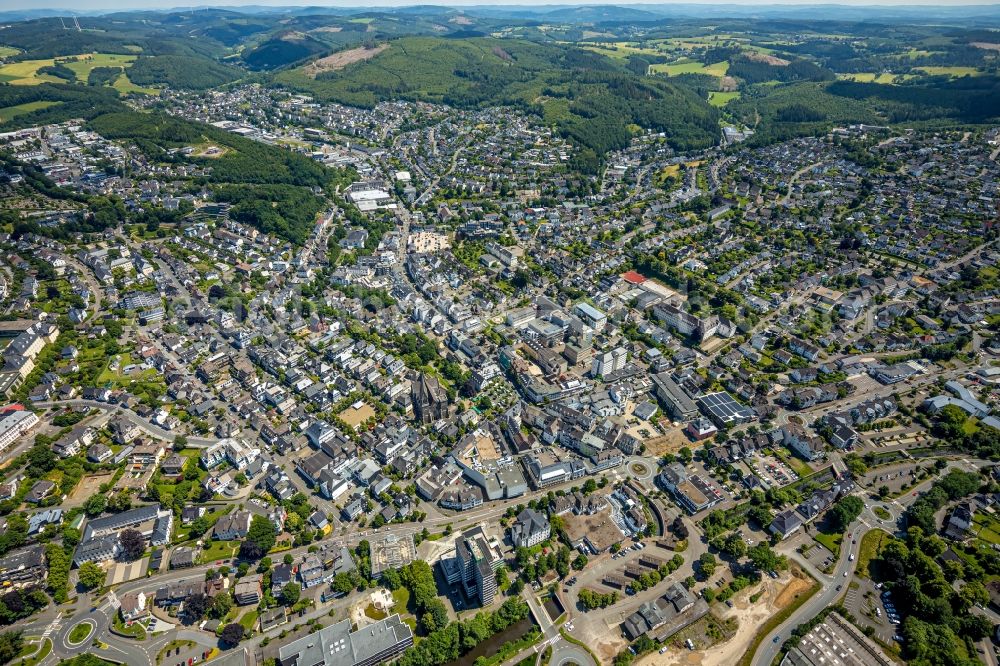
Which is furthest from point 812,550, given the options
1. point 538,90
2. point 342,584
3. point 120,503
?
point 538,90

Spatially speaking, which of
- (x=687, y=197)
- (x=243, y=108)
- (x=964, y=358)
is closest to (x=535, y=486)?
(x=964, y=358)

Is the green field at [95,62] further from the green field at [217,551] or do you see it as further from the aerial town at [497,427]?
the green field at [217,551]

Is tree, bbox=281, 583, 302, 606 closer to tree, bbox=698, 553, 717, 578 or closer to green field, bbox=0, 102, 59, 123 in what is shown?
tree, bbox=698, 553, 717, 578

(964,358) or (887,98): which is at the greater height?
(887,98)

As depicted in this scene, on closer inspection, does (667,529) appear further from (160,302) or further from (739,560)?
(160,302)

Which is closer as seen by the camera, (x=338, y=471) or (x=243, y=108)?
(x=338, y=471)

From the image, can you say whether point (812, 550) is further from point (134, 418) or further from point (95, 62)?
point (95, 62)

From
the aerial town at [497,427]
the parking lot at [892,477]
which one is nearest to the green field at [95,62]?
the aerial town at [497,427]
